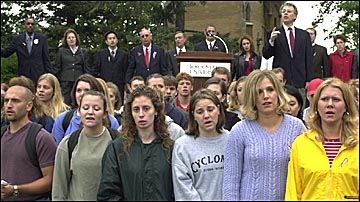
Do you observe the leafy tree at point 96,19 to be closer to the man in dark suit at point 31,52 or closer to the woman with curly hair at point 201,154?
the man in dark suit at point 31,52

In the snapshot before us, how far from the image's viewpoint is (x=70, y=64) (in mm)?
13180

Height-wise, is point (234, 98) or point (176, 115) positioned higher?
point (234, 98)

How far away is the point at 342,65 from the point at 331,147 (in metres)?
8.92

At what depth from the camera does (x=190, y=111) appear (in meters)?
5.91

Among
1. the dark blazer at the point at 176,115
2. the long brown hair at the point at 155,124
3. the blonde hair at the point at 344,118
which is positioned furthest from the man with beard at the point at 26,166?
the blonde hair at the point at 344,118

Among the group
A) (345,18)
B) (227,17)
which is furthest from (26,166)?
(227,17)

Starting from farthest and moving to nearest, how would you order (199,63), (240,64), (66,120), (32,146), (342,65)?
(342,65)
(240,64)
(199,63)
(66,120)
(32,146)

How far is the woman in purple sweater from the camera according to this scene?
5.16 m

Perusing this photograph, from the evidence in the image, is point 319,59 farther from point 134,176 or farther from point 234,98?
point 134,176

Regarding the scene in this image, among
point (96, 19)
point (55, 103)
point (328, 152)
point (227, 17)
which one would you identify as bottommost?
point (328, 152)

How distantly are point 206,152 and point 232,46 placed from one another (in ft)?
65.3

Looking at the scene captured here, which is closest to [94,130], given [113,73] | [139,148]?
[139,148]

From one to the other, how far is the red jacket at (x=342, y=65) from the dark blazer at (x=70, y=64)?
18.2 ft

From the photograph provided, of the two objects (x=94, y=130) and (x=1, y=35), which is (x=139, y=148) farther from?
(x=1, y=35)
